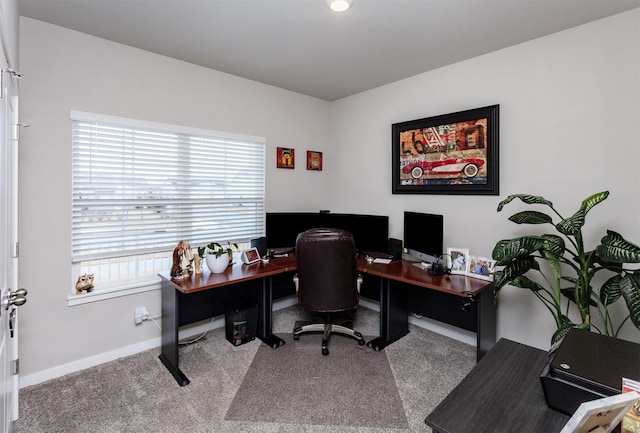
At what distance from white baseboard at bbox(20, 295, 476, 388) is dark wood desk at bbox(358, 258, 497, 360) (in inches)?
11.2

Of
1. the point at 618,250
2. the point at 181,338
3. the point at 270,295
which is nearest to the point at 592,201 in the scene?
the point at 618,250

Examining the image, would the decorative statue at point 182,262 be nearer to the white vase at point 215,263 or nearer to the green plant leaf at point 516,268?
the white vase at point 215,263

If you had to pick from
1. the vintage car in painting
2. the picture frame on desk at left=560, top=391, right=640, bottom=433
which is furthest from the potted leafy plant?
the picture frame on desk at left=560, top=391, right=640, bottom=433

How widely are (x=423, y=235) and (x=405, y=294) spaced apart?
0.67 m

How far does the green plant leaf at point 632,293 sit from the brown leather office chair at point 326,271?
1675 mm

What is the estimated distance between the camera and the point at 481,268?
2637 mm

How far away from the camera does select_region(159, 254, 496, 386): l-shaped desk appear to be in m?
2.42

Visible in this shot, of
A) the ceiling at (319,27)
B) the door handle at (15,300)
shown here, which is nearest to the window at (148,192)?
the ceiling at (319,27)

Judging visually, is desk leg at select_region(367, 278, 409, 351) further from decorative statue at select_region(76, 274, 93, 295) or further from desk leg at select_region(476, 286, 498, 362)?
decorative statue at select_region(76, 274, 93, 295)

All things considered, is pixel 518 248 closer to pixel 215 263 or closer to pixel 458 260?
pixel 458 260

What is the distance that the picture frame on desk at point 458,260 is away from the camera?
9.00ft

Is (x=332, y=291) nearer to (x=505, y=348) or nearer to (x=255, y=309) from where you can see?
(x=255, y=309)

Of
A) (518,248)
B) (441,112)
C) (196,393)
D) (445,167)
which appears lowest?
(196,393)

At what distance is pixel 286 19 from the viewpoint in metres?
2.25
